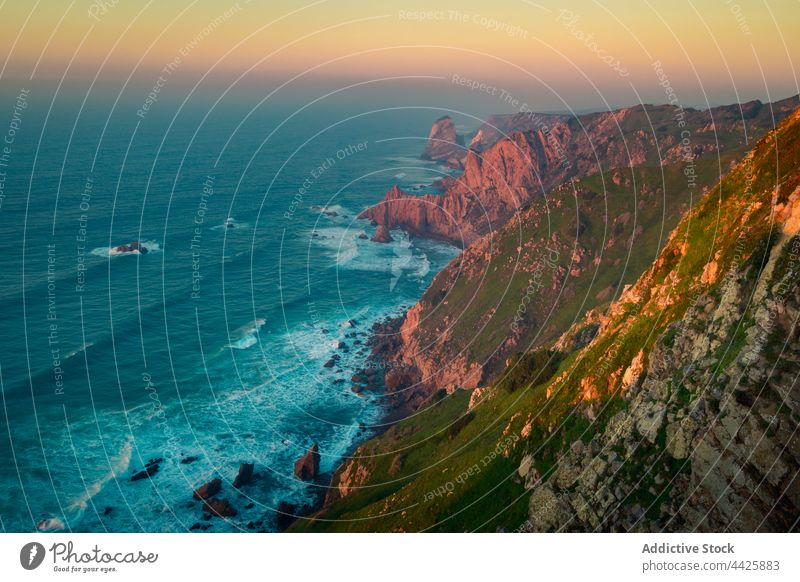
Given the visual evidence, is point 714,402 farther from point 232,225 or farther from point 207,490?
point 232,225

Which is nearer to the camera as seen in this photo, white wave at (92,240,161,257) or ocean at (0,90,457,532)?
ocean at (0,90,457,532)

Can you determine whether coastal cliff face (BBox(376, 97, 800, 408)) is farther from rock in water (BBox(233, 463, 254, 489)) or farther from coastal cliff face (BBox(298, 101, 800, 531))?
coastal cliff face (BBox(298, 101, 800, 531))

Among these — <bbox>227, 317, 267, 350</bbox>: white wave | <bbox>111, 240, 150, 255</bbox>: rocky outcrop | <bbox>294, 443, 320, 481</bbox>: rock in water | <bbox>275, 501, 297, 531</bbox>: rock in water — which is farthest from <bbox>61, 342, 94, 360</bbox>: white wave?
<bbox>275, 501, 297, 531</bbox>: rock in water

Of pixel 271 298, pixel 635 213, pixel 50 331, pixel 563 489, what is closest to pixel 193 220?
pixel 271 298

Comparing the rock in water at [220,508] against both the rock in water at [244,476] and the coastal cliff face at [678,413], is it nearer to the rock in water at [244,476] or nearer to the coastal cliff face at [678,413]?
the rock in water at [244,476]

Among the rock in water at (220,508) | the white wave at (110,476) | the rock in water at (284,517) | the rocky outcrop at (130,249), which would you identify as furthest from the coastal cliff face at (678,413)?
the rocky outcrop at (130,249)
